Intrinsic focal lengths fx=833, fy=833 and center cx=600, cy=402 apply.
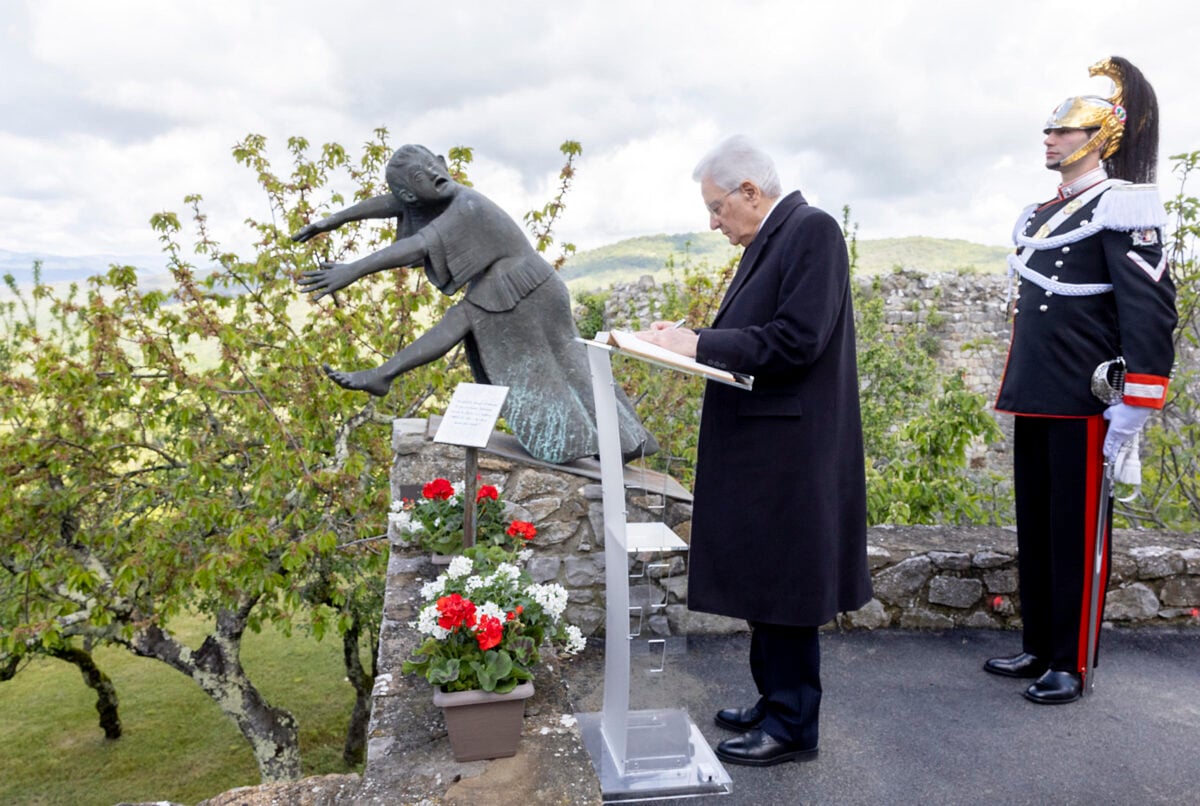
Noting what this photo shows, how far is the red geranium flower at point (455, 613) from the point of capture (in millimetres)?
1925

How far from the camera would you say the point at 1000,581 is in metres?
3.56

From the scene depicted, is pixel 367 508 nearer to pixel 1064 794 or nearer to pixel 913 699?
pixel 913 699

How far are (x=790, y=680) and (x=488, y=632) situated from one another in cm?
92

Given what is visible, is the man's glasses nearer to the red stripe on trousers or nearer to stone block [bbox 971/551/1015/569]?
the red stripe on trousers

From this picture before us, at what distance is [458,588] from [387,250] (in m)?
1.51

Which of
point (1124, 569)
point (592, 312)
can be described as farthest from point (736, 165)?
point (592, 312)

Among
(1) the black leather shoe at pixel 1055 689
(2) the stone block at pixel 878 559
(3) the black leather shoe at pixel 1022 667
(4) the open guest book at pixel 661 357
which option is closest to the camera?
(4) the open guest book at pixel 661 357

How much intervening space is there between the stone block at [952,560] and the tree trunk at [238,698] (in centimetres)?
366

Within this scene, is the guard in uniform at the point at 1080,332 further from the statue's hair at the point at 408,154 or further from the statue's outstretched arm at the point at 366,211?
the statue's outstretched arm at the point at 366,211

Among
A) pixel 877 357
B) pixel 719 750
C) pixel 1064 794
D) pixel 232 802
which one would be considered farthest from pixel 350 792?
pixel 877 357

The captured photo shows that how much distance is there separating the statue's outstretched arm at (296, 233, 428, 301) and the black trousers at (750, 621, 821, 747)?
1841mm

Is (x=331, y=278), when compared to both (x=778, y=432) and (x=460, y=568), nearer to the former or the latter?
(x=460, y=568)

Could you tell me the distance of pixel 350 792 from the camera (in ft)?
6.40

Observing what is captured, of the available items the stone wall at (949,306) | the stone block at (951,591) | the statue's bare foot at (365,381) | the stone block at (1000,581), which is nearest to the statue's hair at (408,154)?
the statue's bare foot at (365,381)
